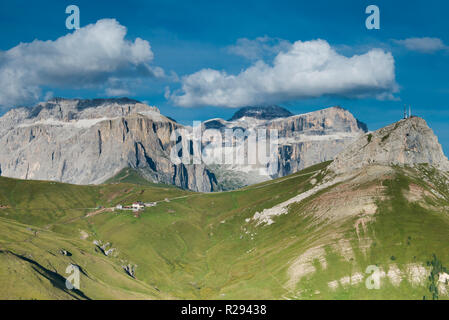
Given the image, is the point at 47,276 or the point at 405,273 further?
the point at 405,273

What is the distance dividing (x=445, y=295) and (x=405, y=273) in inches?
697

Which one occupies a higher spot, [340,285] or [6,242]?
[6,242]
